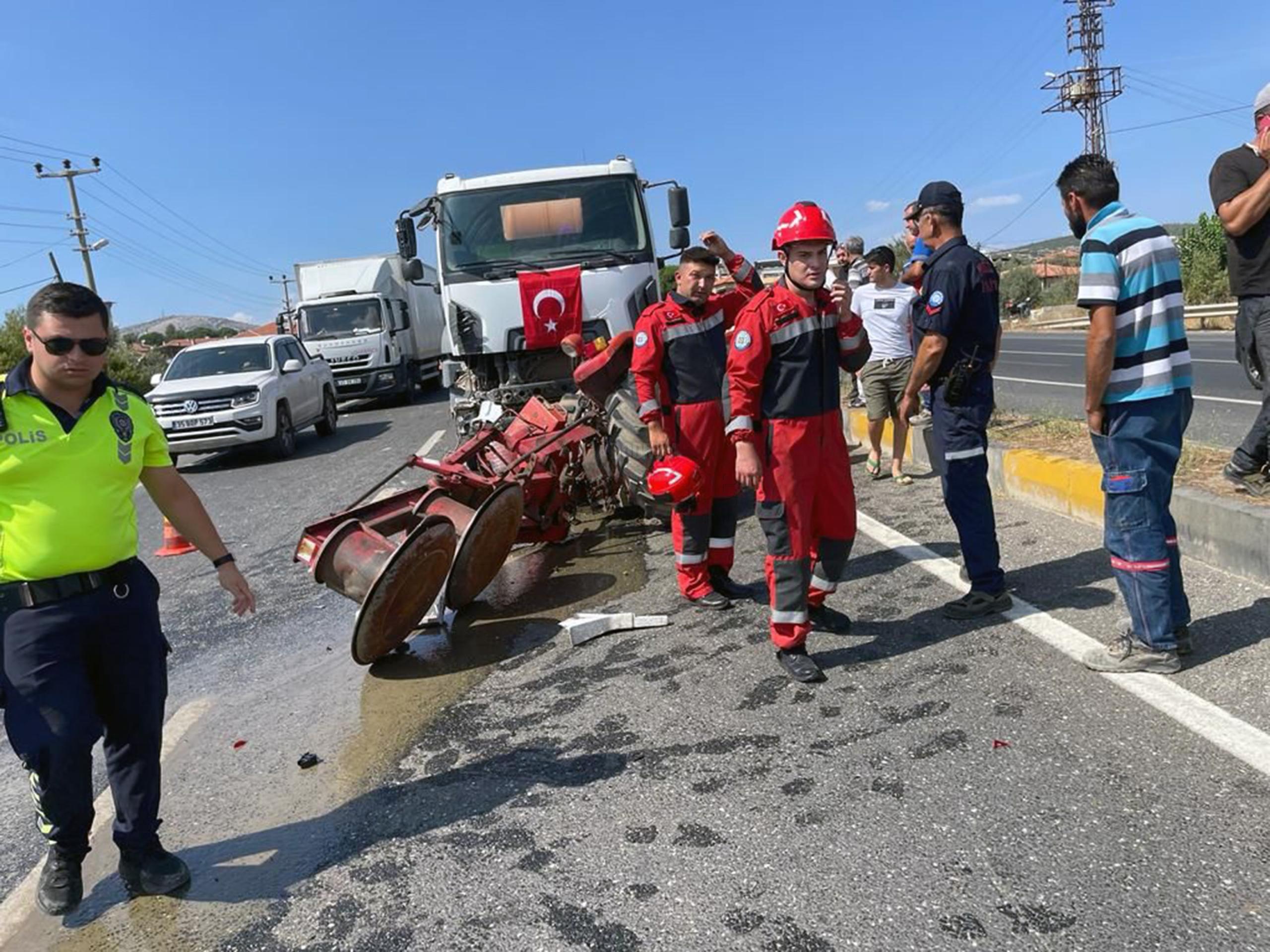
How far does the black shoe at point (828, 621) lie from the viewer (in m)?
4.55

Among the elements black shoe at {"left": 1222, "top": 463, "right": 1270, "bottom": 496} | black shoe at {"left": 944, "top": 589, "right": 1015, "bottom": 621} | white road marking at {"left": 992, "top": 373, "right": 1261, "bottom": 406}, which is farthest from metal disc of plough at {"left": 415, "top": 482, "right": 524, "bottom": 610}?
white road marking at {"left": 992, "top": 373, "right": 1261, "bottom": 406}

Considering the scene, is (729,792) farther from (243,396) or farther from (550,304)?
(243,396)

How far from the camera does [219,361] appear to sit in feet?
47.4

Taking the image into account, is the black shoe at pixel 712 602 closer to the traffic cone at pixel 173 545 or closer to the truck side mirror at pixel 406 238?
the traffic cone at pixel 173 545

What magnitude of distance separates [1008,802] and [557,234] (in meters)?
7.41

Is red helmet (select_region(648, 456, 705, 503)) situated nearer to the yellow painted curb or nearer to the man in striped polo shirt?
the man in striped polo shirt

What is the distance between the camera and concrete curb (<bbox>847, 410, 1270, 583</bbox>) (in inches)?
180

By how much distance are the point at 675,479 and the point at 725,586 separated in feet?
2.76

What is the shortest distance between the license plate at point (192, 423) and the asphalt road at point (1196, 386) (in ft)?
33.0

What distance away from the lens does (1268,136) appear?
4.27 m

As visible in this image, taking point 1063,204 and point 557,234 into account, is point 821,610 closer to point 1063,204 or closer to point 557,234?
point 1063,204

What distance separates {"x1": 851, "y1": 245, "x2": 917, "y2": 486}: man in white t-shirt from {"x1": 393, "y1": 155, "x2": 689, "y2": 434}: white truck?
230cm

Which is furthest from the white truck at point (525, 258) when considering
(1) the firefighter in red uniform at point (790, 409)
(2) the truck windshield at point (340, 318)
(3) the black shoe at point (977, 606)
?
(2) the truck windshield at point (340, 318)

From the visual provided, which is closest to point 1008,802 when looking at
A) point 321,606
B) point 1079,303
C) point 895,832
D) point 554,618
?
point 895,832
